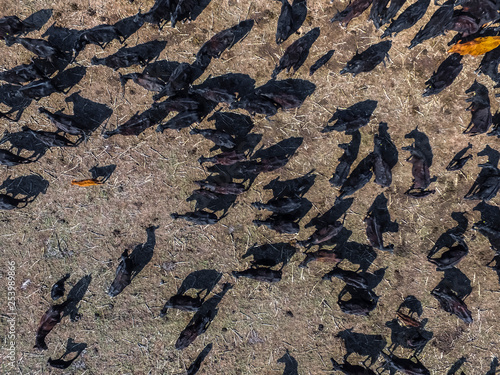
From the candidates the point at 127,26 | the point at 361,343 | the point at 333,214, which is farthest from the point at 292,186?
the point at 127,26

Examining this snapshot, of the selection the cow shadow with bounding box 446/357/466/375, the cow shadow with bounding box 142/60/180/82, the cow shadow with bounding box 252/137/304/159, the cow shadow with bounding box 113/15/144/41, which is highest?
the cow shadow with bounding box 113/15/144/41

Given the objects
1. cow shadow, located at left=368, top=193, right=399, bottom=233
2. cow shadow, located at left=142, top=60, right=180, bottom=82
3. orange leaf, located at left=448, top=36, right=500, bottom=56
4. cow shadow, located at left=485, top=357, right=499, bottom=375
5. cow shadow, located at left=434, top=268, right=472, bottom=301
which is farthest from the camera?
cow shadow, located at left=485, top=357, right=499, bottom=375

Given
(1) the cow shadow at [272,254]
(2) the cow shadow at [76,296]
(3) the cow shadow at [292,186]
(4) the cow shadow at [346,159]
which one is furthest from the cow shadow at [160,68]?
(2) the cow shadow at [76,296]

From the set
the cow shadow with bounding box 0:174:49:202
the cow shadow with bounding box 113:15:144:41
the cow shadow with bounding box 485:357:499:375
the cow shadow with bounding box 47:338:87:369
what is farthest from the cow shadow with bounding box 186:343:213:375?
the cow shadow with bounding box 113:15:144:41

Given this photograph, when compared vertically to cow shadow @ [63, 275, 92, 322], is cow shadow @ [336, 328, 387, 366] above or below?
above

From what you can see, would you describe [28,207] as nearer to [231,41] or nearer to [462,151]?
Result: [231,41]

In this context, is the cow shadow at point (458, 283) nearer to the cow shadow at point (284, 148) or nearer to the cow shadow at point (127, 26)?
the cow shadow at point (284, 148)

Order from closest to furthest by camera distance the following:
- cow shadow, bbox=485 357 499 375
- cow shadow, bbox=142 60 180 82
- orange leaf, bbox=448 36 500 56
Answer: orange leaf, bbox=448 36 500 56 < cow shadow, bbox=142 60 180 82 < cow shadow, bbox=485 357 499 375

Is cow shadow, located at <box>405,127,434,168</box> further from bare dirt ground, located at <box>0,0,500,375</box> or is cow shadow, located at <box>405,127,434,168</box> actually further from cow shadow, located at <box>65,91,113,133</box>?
cow shadow, located at <box>65,91,113,133</box>

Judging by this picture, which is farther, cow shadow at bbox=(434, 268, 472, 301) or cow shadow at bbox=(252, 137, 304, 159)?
cow shadow at bbox=(434, 268, 472, 301)
